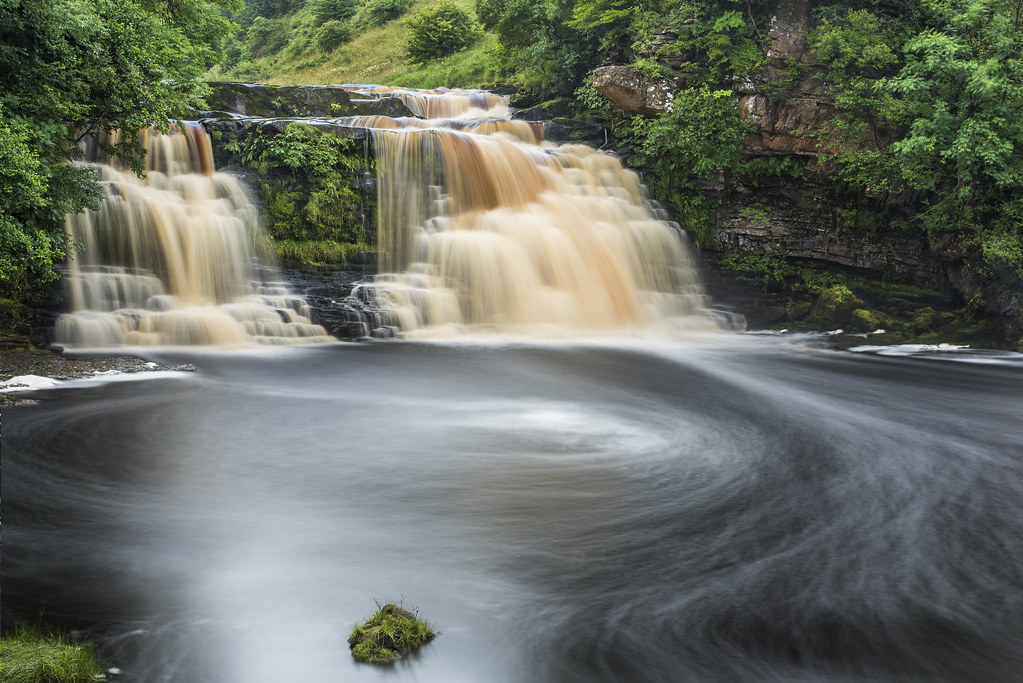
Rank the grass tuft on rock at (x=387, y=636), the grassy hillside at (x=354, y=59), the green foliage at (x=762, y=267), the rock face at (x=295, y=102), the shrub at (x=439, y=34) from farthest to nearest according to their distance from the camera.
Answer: the shrub at (x=439, y=34)
the grassy hillside at (x=354, y=59)
the rock face at (x=295, y=102)
the green foliage at (x=762, y=267)
the grass tuft on rock at (x=387, y=636)

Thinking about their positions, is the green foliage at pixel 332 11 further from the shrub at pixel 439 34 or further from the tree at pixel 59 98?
the tree at pixel 59 98

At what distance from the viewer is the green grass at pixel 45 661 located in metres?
3.58

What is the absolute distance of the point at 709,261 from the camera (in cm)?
1967

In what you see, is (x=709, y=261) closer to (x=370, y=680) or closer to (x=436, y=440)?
(x=436, y=440)

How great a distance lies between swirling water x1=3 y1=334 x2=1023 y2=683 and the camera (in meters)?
4.34

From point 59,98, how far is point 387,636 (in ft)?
32.7

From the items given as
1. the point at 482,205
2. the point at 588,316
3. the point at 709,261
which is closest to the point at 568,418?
the point at 588,316

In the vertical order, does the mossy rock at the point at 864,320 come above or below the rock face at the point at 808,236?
below

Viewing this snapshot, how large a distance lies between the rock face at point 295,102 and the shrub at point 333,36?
24.8 meters

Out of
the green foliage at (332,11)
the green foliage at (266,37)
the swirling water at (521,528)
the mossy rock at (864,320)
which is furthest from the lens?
the green foliage at (266,37)

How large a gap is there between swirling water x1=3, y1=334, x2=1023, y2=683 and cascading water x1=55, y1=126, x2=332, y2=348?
280 cm

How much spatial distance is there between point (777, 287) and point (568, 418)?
1148cm

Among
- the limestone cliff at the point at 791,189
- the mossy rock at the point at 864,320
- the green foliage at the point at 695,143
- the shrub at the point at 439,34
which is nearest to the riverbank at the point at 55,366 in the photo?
the green foliage at the point at 695,143

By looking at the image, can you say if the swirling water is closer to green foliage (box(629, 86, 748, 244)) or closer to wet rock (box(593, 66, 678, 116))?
green foliage (box(629, 86, 748, 244))
